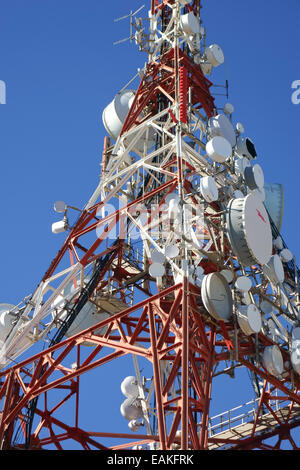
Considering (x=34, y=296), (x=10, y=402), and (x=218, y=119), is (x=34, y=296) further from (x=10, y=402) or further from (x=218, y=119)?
(x=218, y=119)

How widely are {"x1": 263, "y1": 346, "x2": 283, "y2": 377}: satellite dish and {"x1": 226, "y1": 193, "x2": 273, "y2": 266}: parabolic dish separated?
303 centimetres

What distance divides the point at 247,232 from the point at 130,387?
8600 mm

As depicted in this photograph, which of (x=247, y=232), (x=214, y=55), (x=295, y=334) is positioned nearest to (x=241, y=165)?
(x=247, y=232)

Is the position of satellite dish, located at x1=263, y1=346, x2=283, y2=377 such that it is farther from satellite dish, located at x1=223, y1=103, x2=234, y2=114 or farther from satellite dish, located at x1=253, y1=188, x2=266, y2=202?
satellite dish, located at x1=223, y1=103, x2=234, y2=114

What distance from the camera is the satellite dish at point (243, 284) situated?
30.9 m

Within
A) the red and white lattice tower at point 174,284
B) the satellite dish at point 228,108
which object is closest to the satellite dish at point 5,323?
the red and white lattice tower at point 174,284

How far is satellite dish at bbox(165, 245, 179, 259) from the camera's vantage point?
99.6ft

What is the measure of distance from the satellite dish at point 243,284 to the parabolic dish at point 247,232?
692mm

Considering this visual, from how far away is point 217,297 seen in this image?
30031 mm

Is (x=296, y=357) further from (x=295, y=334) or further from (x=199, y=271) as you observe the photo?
(x=199, y=271)

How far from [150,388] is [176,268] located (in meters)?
7.09

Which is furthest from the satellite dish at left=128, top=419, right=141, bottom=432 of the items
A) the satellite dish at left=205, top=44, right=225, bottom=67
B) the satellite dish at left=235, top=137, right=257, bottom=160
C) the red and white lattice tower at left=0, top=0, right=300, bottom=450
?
the satellite dish at left=205, top=44, right=225, bottom=67
